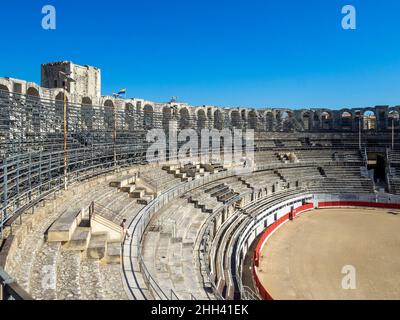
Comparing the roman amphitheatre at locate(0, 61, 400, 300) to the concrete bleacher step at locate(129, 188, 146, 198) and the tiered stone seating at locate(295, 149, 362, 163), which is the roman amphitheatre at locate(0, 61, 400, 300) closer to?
the concrete bleacher step at locate(129, 188, 146, 198)

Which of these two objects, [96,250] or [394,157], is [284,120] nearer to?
[394,157]

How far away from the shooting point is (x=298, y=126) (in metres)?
52.9

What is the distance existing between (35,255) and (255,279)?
957cm

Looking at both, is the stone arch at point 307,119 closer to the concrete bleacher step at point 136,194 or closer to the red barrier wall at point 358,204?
the red barrier wall at point 358,204

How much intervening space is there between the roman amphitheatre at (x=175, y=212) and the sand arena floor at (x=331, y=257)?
0.09 meters

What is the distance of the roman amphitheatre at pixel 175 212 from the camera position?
26.8 feet

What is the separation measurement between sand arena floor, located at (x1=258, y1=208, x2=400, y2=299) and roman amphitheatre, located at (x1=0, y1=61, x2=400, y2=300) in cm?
9

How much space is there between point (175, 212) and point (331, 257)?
9045 millimetres

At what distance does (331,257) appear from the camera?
17000mm

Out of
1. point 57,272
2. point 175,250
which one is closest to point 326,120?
point 175,250

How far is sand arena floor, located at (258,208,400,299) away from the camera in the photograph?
13.3m

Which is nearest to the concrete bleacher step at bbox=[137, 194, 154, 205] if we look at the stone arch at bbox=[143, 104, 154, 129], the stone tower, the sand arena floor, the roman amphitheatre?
the roman amphitheatre

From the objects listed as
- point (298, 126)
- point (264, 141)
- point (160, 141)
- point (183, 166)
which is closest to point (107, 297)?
point (183, 166)
